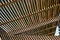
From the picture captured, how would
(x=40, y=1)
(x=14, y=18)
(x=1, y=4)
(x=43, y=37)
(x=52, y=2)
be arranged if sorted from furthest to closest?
(x=52, y=2), (x=40, y=1), (x=14, y=18), (x=1, y=4), (x=43, y=37)

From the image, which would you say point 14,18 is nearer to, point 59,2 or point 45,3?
point 45,3

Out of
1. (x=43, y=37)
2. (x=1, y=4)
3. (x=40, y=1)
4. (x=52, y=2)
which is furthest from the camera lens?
(x=52, y=2)

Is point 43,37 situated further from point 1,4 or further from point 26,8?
point 26,8

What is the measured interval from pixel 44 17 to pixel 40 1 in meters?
1.06

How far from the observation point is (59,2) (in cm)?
265

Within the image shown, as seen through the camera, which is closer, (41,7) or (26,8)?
(26,8)

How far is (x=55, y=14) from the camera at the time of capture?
11.2ft

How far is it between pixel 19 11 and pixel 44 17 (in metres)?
1.30

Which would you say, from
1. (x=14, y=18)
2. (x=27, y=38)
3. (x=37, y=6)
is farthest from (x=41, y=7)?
(x=27, y=38)

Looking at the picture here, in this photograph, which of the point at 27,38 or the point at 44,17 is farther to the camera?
the point at 44,17

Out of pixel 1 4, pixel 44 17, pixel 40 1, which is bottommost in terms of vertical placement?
A: pixel 44 17

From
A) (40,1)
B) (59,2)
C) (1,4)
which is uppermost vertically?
(1,4)

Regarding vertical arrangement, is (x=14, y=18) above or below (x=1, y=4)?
below

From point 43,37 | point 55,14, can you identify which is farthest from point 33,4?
point 55,14
